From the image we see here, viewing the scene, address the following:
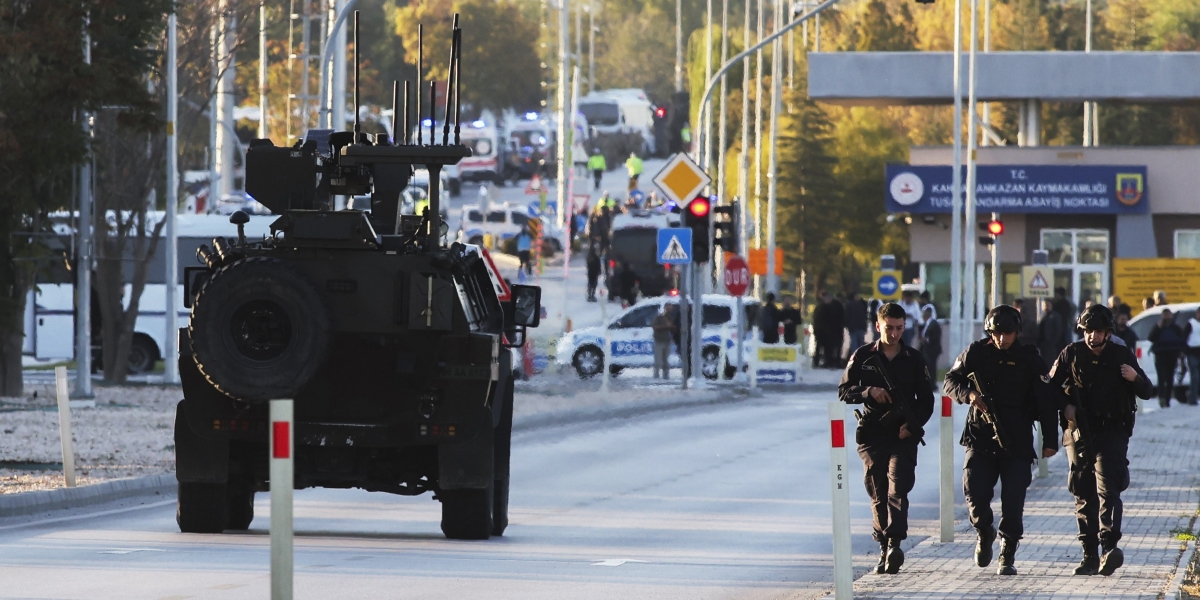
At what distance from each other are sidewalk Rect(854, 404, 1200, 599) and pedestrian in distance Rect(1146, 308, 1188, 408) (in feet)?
44.7

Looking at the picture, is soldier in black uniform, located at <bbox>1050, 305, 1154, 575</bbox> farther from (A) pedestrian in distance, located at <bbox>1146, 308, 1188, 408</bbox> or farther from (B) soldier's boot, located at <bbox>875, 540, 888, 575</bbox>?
(A) pedestrian in distance, located at <bbox>1146, 308, 1188, 408</bbox>

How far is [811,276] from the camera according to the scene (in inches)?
2835

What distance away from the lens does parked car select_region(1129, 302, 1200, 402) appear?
111ft

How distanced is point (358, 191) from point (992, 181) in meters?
40.5

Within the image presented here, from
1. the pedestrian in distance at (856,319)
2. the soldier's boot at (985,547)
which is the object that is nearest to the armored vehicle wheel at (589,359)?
the pedestrian in distance at (856,319)

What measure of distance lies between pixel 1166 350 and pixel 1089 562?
22.3 m

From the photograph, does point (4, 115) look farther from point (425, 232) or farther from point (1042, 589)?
point (1042, 589)

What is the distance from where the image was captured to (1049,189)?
5228 centimetres

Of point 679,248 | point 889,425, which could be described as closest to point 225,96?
point 679,248

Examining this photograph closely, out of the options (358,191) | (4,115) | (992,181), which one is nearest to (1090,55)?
(992,181)

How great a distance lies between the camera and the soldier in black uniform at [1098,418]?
37.0 feet

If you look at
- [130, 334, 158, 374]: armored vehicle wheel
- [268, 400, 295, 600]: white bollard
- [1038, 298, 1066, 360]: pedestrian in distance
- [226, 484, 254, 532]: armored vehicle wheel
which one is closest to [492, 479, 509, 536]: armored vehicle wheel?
[226, 484, 254, 532]: armored vehicle wheel

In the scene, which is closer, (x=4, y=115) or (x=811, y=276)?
(x=4, y=115)

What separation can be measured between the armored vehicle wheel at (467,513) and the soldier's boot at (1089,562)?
4027 millimetres
